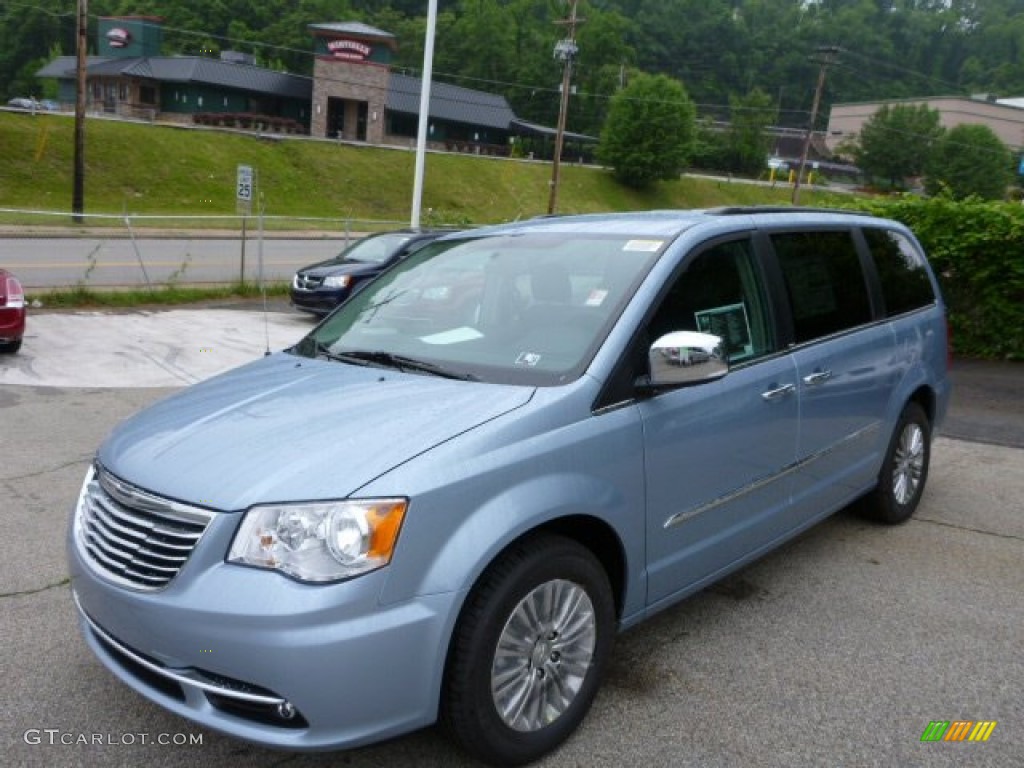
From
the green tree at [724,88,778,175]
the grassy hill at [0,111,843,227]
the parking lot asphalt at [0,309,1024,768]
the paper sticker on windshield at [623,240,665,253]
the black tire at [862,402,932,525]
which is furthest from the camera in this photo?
the green tree at [724,88,778,175]

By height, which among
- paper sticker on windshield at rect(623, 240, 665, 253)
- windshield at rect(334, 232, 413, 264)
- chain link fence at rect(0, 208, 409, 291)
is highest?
paper sticker on windshield at rect(623, 240, 665, 253)

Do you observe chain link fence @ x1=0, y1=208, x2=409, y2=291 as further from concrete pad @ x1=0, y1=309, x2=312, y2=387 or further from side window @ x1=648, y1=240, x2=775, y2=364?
side window @ x1=648, y1=240, x2=775, y2=364

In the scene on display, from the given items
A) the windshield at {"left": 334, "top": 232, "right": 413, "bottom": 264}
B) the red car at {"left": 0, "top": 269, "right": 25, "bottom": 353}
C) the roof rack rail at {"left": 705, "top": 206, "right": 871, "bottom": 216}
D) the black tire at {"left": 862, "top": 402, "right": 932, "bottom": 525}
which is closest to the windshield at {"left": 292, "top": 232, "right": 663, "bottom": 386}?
the roof rack rail at {"left": 705, "top": 206, "right": 871, "bottom": 216}

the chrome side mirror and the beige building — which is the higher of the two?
the beige building

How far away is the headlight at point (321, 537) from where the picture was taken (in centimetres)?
252

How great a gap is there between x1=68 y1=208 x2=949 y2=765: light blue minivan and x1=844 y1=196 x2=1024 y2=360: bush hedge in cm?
803

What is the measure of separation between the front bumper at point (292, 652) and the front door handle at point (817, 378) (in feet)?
7.55

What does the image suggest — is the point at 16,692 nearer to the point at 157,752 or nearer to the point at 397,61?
the point at 157,752

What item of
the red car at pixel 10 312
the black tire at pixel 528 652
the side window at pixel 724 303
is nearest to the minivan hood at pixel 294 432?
the black tire at pixel 528 652

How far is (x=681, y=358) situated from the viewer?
10.5 feet

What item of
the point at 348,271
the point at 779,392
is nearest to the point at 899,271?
the point at 779,392

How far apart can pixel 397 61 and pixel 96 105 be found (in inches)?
1662

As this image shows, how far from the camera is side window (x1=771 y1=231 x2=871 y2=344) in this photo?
4.28m

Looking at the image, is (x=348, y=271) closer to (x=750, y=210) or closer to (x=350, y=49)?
(x=750, y=210)
